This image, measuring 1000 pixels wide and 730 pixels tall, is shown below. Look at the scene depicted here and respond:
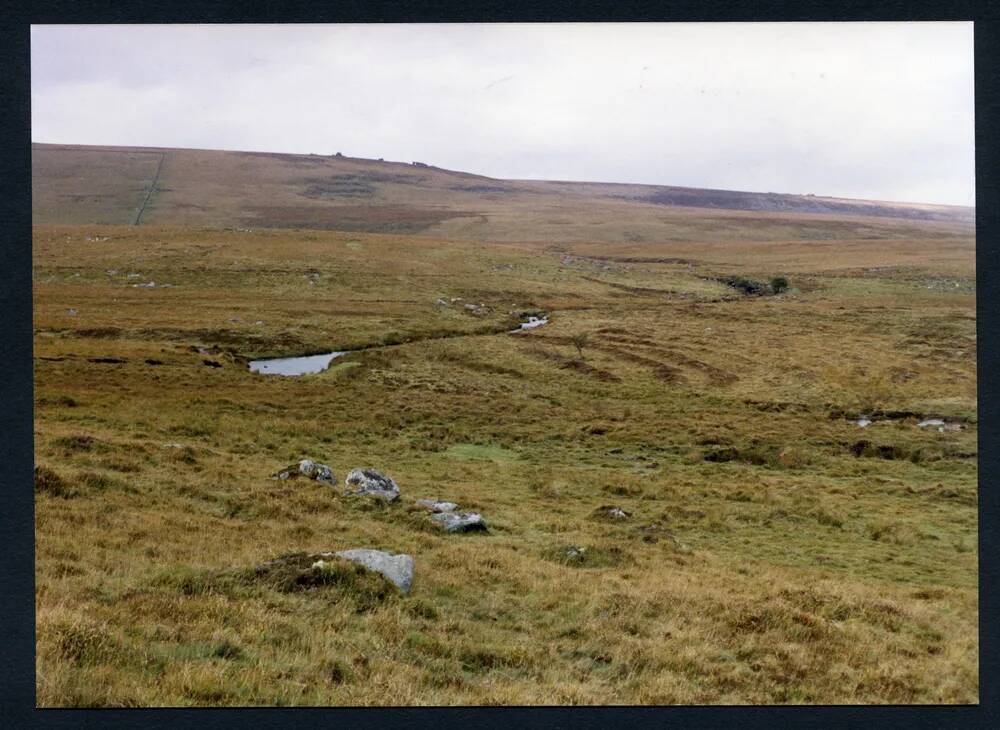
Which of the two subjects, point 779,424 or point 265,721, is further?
point 779,424

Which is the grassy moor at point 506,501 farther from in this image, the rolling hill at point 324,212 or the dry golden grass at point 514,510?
the rolling hill at point 324,212

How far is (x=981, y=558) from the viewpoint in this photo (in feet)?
23.9

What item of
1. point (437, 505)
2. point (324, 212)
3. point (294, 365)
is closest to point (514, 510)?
point (437, 505)

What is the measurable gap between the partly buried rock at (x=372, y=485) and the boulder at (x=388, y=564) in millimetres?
5664

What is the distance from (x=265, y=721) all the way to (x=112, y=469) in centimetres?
1119

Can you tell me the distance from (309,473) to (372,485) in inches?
78.9

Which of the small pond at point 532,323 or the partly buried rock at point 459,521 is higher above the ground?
the small pond at point 532,323

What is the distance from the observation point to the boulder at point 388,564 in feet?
30.4

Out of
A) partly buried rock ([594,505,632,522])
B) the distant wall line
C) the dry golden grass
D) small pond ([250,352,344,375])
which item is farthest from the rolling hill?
partly buried rock ([594,505,632,522])

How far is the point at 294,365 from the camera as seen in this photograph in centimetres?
4338

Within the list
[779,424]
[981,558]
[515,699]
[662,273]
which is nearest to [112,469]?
[515,699]

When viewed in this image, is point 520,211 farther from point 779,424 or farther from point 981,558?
point 981,558

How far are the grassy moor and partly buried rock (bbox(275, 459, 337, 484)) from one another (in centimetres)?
46

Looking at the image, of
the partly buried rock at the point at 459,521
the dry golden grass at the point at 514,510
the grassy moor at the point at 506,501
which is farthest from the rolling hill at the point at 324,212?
the partly buried rock at the point at 459,521
